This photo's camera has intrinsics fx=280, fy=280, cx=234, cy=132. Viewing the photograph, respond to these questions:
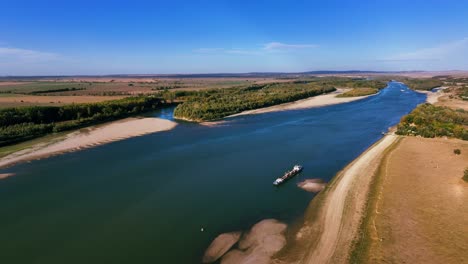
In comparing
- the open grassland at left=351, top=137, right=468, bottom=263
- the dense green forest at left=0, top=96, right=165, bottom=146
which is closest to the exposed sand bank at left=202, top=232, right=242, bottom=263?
the open grassland at left=351, top=137, right=468, bottom=263

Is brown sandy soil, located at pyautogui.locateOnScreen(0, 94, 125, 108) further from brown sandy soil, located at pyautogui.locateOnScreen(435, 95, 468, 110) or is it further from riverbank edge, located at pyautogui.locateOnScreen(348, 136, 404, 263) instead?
brown sandy soil, located at pyautogui.locateOnScreen(435, 95, 468, 110)

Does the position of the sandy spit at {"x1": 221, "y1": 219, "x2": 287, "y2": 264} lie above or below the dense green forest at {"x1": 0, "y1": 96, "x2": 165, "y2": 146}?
below

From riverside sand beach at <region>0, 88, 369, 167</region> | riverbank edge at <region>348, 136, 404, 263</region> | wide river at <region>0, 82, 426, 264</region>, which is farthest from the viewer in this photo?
riverside sand beach at <region>0, 88, 369, 167</region>

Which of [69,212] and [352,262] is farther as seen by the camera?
[69,212]

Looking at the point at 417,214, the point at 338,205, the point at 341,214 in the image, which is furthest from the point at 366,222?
the point at 417,214

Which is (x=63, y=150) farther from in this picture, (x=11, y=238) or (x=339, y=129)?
(x=339, y=129)

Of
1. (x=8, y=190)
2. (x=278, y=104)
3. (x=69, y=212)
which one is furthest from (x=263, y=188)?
(x=278, y=104)

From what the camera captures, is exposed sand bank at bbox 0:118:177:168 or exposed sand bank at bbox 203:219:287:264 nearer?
exposed sand bank at bbox 203:219:287:264
